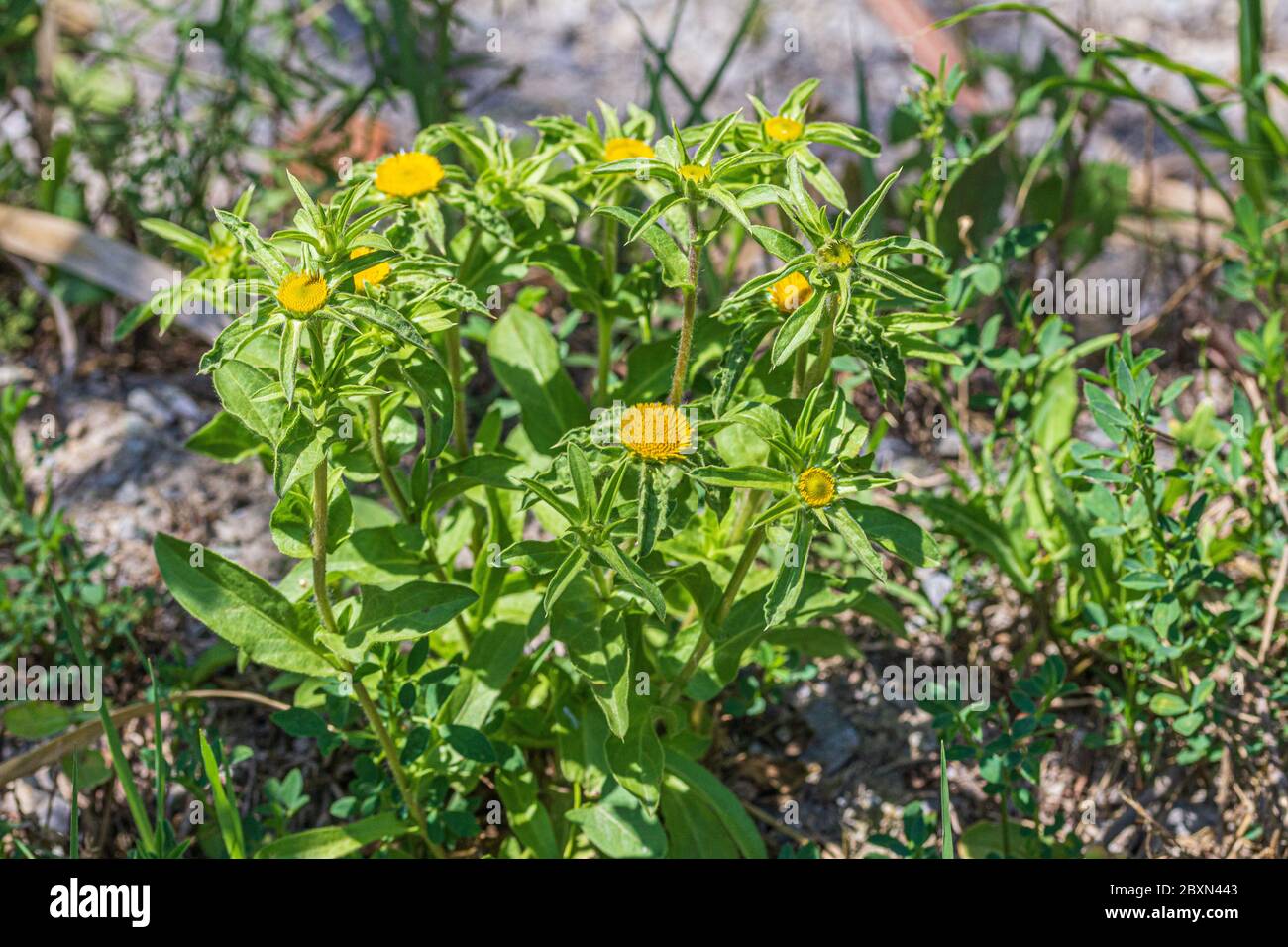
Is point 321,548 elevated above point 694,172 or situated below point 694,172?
below

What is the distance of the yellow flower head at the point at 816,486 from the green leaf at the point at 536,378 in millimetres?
587

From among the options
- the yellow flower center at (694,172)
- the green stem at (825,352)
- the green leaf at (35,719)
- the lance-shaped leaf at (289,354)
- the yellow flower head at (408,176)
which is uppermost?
the yellow flower head at (408,176)

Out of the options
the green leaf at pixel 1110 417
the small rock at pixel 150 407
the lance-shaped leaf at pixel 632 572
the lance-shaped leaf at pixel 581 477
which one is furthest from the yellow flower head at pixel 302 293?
the small rock at pixel 150 407

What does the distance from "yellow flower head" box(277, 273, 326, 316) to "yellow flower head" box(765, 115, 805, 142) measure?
69 cm

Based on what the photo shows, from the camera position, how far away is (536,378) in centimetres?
208

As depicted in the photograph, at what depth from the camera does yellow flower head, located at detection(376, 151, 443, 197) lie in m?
1.77

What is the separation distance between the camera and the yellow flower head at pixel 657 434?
155cm

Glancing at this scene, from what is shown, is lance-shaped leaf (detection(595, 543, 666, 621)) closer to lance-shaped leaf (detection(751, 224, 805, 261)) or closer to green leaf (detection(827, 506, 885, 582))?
green leaf (detection(827, 506, 885, 582))

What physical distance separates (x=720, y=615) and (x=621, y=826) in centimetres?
39

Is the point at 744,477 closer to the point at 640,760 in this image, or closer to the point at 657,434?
the point at 657,434

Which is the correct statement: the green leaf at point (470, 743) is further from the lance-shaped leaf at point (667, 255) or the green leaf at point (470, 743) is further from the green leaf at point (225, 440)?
the lance-shaped leaf at point (667, 255)

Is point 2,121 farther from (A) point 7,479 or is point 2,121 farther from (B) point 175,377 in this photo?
(A) point 7,479

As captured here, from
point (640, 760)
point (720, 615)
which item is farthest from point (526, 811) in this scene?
point (720, 615)
